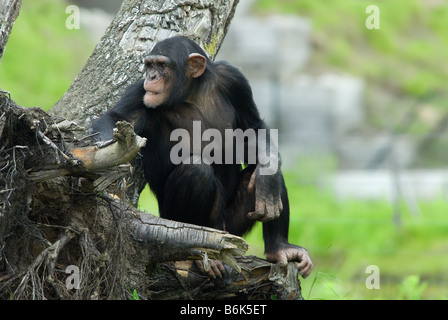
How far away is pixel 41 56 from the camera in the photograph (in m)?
15.1

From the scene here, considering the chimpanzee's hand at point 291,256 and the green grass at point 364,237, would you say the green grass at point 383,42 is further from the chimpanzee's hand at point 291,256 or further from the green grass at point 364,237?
the chimpanzee's hand at point 291,256

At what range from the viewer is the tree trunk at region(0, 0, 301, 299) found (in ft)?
12.3

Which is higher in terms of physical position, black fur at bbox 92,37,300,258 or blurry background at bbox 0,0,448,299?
blurry background at bbox 0,0,448,299

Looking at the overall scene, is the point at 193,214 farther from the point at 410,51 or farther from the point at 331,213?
the point at 410,51

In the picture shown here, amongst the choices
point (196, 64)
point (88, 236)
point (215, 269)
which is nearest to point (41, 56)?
point (196, 64)

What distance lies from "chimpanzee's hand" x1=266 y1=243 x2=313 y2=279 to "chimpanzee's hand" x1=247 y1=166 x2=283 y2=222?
40 centimetres

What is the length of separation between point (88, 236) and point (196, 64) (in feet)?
6.68

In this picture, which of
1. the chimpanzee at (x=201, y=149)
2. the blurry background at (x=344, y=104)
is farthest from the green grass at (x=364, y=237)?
the chimpanzee at (x=201, y=149)

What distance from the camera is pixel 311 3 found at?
67.7 feet

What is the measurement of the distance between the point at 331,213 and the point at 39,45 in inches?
327

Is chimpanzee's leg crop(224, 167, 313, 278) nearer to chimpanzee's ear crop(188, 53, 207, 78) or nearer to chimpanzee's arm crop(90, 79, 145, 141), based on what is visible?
chimpanzee's ear crop(188, 53, 207, 78)
